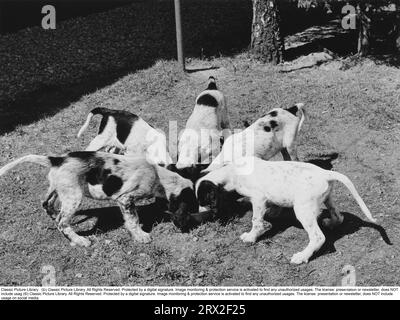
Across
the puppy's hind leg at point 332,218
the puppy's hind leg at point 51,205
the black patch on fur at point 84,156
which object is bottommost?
the puppy's hind leg at point 332,218

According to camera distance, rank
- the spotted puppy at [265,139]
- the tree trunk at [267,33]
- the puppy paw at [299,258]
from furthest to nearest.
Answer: the tree trunk at [267,33]
the spotted puppy at [265,139]
the puppy paw at [299,258]

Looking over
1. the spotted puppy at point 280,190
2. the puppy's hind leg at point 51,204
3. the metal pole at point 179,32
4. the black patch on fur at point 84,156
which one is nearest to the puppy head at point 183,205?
the spotted puppy at point 280,190

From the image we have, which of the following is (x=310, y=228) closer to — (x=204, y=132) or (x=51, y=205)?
(x=204, y=132)

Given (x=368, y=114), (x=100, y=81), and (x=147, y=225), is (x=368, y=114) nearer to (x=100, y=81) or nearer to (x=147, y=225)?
(x=147, y=225)

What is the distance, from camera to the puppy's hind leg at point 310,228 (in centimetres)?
726

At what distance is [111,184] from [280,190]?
7.43 ft

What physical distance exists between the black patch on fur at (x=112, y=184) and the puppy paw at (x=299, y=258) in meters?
2.50

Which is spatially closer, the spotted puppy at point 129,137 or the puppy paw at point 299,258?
the puppy paw at point 299,258

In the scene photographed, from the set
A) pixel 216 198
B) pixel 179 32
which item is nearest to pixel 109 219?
pixel 216 198

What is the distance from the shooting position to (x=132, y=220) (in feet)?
26.2

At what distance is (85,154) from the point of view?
25.5 feet

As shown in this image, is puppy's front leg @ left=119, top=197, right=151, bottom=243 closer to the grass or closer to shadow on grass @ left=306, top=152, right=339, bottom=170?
the grass

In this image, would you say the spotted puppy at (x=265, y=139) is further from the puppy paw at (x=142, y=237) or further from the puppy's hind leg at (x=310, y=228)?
the puppy's hind leg at (x=310, y=228)

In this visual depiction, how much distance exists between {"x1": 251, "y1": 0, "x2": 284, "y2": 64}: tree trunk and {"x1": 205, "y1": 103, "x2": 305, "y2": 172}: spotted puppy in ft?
13.9
